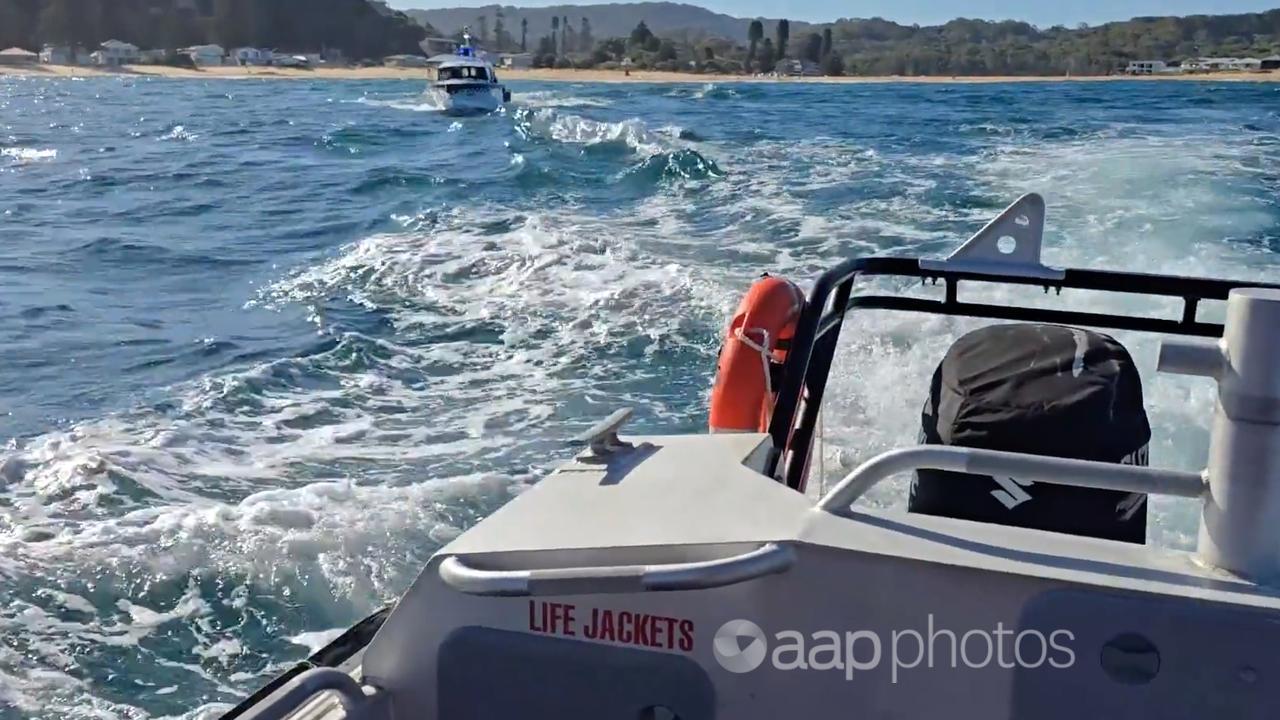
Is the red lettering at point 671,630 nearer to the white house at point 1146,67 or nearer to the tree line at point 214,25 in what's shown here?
the white house at point 1146,67

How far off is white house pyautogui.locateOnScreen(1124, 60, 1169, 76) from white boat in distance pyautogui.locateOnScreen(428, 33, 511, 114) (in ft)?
175

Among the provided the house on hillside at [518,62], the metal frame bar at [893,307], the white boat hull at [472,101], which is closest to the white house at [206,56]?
the house on hillside at [518,62]

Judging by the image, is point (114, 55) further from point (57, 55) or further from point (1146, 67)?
point (1146, 67)

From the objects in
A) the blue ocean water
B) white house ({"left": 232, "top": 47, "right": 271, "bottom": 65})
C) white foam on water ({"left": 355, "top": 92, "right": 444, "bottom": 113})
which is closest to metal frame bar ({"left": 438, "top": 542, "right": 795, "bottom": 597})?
the blue ocean water

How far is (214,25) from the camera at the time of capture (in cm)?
12594

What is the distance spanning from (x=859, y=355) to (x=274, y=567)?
3643 millimetres

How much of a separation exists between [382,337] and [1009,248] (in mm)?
6499

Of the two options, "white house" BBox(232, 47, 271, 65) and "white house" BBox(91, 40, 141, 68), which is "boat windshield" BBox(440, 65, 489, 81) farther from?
"white house" BBox(232, 47, 271, 65)

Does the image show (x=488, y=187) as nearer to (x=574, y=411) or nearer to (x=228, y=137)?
(x=574, y=411)

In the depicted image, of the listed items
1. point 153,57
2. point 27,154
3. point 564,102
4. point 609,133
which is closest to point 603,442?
point 609,133

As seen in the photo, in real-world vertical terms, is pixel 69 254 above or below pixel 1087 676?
below

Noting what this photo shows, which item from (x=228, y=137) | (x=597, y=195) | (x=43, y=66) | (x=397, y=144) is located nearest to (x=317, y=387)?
(x=597, y=195)

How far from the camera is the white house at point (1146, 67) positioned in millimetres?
78625

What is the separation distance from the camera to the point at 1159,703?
1503 millimetres
